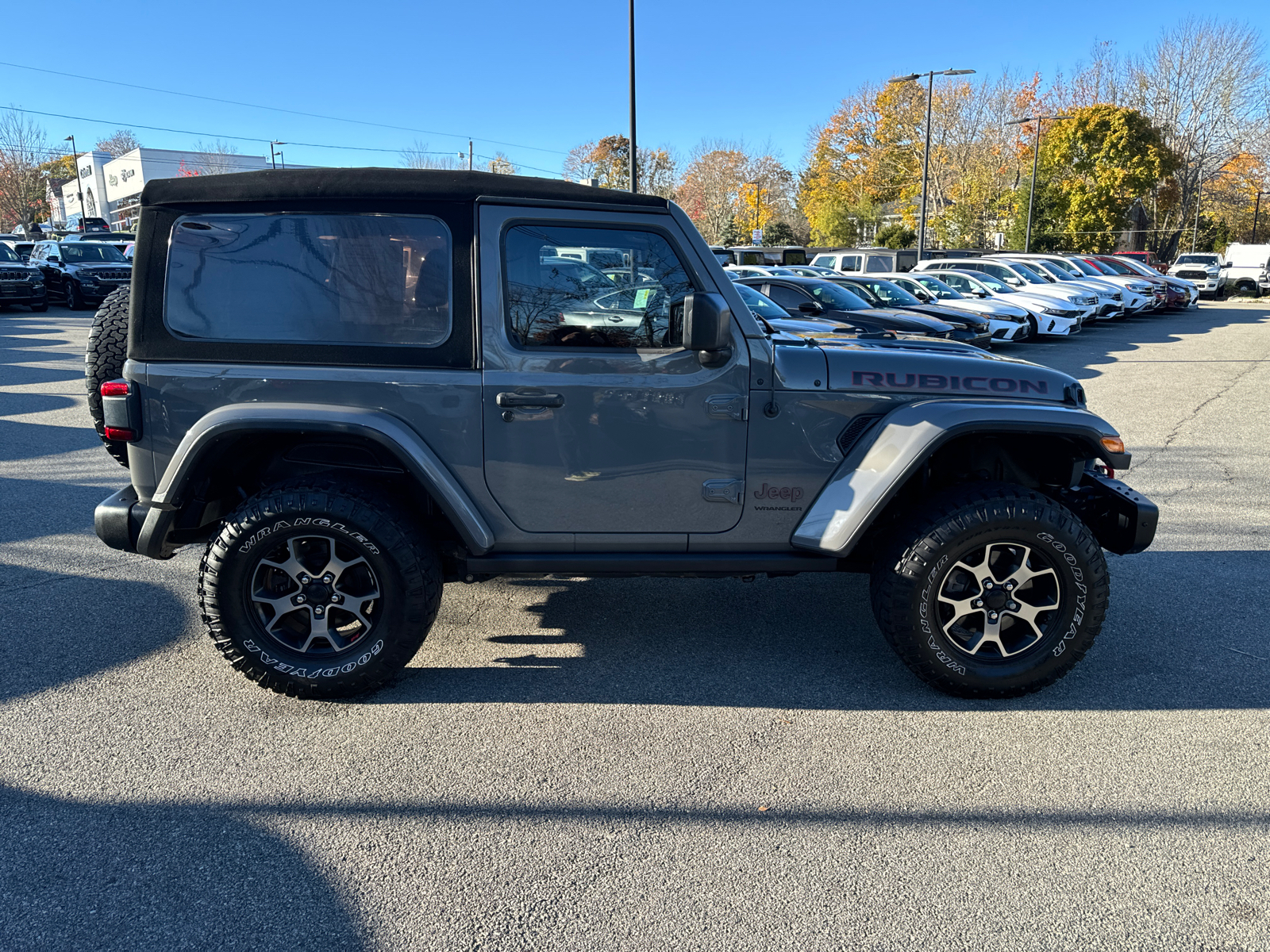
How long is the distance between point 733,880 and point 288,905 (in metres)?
1.24

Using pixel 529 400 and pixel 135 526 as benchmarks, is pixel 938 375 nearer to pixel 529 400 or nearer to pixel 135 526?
pixel 529 400

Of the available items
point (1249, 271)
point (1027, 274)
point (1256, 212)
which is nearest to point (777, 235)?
point (1249, 271)

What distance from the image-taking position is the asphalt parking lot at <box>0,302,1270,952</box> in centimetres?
246

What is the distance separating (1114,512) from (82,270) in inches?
954

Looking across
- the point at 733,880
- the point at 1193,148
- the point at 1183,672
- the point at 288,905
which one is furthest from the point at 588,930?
the point at 1193,148

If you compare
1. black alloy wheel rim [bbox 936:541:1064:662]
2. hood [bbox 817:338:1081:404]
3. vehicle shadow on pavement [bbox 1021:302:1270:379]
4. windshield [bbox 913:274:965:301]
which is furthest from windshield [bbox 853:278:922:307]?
black alloy wheel rim [bbox 936:541:1064:662]

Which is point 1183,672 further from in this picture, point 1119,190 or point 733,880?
point 1119,190

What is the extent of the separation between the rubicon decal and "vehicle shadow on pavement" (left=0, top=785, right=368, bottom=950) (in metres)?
2.64

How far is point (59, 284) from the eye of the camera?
74.8 ft

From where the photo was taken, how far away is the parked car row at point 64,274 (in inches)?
826

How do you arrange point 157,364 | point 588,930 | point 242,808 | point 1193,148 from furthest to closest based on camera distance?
point 1193,148 < point 157,364 < point 242,808 < point 588,930

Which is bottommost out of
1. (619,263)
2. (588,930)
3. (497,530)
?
(588,930)

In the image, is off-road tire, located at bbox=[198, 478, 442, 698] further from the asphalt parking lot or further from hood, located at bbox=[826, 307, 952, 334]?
hood, located at bbox=[826, 307, 952, 334]

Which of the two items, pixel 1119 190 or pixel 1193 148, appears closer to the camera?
pixel 1119 190
